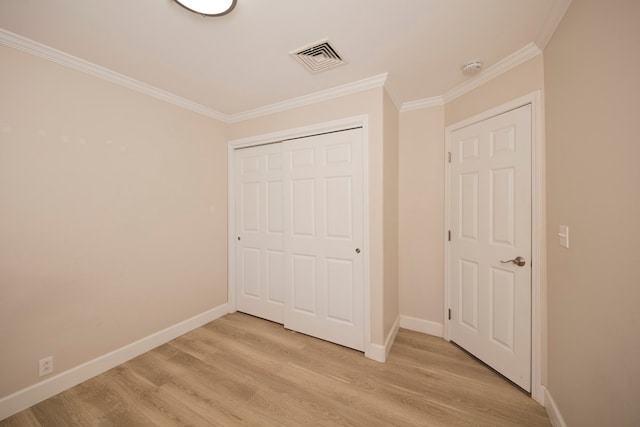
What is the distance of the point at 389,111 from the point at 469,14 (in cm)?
94

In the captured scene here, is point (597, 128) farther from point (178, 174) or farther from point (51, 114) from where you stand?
point (51, 114)

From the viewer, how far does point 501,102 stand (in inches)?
73.2

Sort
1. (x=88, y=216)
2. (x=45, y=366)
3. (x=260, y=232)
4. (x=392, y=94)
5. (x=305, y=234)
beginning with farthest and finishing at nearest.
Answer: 1. (x=260, y=232)
2. (x=305, y=234)
3. (x=392, y=94)
4. (x=88, y=216)
5. (x=45, y=366)

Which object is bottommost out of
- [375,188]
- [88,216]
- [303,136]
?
[88,216]

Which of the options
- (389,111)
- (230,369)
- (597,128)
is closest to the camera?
(597,128)

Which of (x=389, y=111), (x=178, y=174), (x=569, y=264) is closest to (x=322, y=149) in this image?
(x=389, y=111)

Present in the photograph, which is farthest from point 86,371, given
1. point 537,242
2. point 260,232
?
point 537,242

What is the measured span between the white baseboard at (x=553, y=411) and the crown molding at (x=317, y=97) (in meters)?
2.56

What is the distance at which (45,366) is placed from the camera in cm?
169

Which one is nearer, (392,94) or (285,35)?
(285,35)

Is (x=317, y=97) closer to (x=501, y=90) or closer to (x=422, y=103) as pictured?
(x=422, y=103)

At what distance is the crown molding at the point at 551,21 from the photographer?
1317mm

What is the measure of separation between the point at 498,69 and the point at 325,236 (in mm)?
2011

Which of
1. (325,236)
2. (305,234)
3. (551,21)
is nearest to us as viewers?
(551,21)
